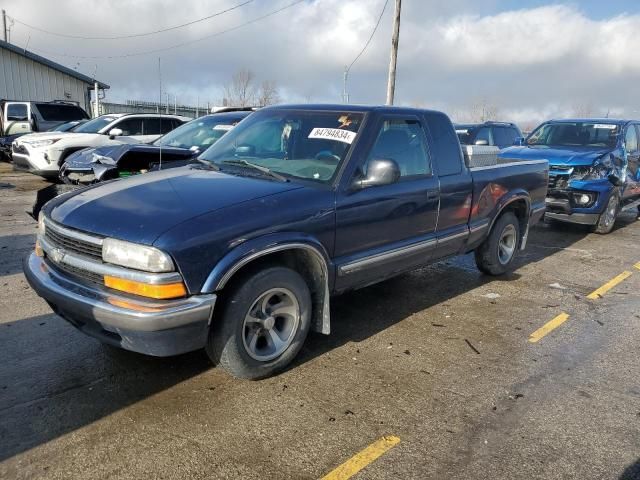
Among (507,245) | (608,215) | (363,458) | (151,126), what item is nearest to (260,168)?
(363,458)

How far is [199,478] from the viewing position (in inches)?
99.7

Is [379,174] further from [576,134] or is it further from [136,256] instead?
[576,134]

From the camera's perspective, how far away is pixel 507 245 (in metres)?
6.12

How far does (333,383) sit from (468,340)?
55.2 inches

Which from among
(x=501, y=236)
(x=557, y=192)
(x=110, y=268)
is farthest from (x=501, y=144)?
(x=110, y=268)

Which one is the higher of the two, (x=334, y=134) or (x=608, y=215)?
(x=334, y=134)

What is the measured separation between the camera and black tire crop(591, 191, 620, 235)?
848 centimetres

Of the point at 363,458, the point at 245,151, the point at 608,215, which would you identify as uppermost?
the point at 245,151

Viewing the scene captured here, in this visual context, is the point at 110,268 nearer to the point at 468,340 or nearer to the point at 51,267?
the point at 51,267

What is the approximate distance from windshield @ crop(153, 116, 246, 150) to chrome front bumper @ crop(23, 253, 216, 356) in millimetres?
5085

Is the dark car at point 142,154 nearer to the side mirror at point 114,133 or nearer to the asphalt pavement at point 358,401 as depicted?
the asphalt pavement at point 358,401

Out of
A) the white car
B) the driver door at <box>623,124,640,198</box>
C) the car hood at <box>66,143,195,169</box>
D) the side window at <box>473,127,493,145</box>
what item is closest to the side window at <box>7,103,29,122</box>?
the white car

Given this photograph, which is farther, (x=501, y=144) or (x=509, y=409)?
(x=501, y=144)

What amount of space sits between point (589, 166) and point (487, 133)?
5095mm
